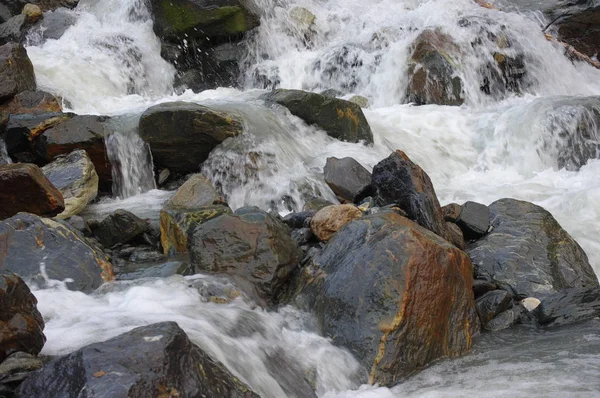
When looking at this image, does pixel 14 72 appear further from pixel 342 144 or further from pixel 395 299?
pixel 395 299

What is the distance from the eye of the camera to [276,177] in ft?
24.4

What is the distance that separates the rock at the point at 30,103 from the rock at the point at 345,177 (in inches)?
140

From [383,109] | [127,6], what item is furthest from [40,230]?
[127,6]

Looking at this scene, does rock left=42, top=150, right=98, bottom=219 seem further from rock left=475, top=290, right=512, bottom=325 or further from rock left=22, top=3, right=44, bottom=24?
rock left=22, top=3, right=44, bottom=24

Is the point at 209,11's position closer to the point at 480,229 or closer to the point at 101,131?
the point at 101,131

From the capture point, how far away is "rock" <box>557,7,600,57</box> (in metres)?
14.0

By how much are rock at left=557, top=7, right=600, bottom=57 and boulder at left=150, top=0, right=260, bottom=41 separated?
6924 millimetres

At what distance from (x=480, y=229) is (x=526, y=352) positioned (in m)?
1.98

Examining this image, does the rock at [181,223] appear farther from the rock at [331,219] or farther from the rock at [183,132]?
the rock at [183,132]

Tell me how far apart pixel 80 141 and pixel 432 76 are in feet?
21.8

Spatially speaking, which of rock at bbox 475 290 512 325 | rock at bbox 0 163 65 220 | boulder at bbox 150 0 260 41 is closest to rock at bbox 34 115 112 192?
rock at bbox 0 163 65 220

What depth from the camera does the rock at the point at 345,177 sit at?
22.9 feet

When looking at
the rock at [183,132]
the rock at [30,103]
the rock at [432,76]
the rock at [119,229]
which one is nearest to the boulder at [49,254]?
the rock at [119,229]

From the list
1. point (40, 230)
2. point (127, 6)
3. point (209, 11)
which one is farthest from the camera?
point (127, 6)
